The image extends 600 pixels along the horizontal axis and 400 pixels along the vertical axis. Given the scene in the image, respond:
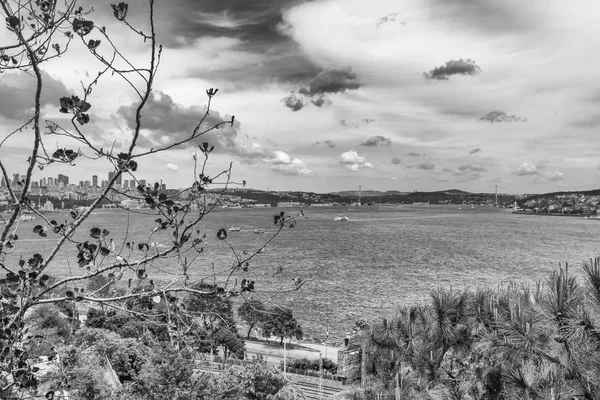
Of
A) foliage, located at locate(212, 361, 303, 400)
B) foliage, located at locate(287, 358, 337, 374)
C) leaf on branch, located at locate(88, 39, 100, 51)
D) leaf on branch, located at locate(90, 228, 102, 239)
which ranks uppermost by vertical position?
leaf on branch, located at locate(88, 39, 100, 51)

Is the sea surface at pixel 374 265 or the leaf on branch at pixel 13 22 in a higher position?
the leaf on branch at pixel 13 22

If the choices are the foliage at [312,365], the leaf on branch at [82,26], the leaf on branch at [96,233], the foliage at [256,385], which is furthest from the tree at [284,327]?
the leaf on branch at [82,26]

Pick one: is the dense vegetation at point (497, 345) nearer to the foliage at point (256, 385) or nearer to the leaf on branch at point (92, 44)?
the foliage at point (256, 385)

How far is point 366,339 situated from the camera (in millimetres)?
13195

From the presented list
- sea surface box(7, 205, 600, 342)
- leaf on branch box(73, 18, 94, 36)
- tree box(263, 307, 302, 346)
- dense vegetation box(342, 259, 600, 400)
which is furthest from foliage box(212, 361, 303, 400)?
tree box(263, 307, 302, 346)

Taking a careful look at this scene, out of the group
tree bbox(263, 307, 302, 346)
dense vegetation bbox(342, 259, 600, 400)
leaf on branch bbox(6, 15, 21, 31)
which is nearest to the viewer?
leaf on branch bbox(6, 15, 21, 31)

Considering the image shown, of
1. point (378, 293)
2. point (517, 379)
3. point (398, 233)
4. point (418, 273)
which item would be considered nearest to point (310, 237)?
point (398, 233)

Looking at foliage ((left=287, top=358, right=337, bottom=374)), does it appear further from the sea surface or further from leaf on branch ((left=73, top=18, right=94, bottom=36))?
leaf on branch ((left=73, top=18, right=94, bottom=36))

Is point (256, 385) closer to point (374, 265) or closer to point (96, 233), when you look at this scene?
point (96, 233)

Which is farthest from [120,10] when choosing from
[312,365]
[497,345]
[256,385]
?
[312,365]

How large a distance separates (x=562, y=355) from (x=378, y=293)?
43934mm

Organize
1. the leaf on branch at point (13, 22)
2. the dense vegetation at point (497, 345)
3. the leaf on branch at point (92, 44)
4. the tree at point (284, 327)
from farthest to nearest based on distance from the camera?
1. the tree at point (284, 327)
2. the dense vegetation at point (497, 345)
3. the leaf on branch at point (92, 44)
4. the leaf on branch at point (13, 22)

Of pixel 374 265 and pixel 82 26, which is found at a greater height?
pixel 82 26

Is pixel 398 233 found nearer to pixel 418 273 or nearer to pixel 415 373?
pixel 418 273
